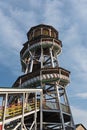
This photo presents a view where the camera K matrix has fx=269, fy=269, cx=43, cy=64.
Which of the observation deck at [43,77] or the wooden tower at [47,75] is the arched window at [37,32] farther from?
the observation deck at [43,77]

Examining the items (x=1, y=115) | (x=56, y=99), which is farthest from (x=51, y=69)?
(x=1, y=115)

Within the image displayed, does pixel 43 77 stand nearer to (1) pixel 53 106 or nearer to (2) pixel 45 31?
(1) pixel 53 106

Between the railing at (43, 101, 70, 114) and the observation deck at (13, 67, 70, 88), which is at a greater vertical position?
the observation deck at (13, 67, 70, 88)

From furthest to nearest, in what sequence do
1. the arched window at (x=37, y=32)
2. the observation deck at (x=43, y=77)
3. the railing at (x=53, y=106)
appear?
1. the arched window at (x=37, y=32)
2. the observation deck at (x=43, y=77)
3. the railing at (x=53, y=106)

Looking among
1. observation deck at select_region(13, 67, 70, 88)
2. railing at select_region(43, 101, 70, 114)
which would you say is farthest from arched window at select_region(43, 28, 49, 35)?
railing at select_region(43, 101, 70, 114)

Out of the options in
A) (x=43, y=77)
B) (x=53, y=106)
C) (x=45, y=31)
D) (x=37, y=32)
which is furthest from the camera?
(x=37, y=32)

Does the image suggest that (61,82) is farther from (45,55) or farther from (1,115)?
(1,115)

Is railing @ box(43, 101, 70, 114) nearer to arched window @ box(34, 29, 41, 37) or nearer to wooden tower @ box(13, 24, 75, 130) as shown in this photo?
wooden tower @ box(13, 24, 75, 130)

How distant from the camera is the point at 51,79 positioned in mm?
41031

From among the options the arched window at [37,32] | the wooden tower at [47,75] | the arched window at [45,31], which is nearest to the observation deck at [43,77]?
the wooden tower at [47,75]

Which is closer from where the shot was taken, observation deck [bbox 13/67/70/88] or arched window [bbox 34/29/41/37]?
observation deck [bbox 13/67/70/88]

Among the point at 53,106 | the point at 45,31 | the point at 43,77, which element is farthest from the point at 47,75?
the point at 45,31

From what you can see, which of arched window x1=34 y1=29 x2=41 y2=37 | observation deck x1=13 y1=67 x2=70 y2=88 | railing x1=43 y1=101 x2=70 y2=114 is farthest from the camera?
arched window x1=34 y1=29 x2=41 y2=37

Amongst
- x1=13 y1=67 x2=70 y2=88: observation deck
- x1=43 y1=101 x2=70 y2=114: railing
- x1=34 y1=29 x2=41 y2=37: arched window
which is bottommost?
x1=43 y1=101 x2=70 y2=114: railing
